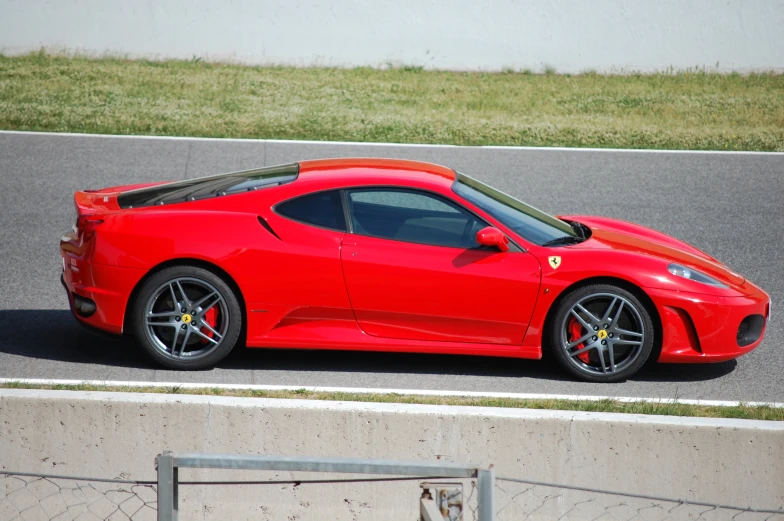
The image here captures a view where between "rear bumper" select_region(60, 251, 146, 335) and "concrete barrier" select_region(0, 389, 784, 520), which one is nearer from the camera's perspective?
"concrete barrier" select_region(0, 389, 784, 520)

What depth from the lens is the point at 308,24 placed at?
52.8 ft

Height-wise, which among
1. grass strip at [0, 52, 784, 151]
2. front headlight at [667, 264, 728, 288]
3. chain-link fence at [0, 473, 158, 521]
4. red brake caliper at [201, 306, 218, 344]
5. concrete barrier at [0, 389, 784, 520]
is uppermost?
grass strip at [0, 52, 784, 151]

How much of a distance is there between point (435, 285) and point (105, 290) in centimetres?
210

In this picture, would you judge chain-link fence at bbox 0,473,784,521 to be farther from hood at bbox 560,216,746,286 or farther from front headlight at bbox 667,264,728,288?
hood at bbox 560,216,746,286

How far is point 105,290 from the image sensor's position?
6.20 metres

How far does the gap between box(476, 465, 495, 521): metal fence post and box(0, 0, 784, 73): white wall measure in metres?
13.9

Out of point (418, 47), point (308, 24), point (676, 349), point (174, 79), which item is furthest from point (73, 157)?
point (676, 349)

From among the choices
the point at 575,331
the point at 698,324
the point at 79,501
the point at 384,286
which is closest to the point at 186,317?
the point at 384,286

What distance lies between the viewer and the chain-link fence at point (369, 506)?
5.05m

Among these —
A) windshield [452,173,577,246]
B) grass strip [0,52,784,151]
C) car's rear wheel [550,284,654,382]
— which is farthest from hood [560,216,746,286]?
grass strip [0,52,784,151]

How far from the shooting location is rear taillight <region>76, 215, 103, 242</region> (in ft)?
20.5

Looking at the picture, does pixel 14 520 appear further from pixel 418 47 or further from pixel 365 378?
pixel 418 47

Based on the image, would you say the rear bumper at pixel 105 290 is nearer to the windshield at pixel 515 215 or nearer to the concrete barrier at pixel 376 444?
the concrete barrier at pixel 376 444

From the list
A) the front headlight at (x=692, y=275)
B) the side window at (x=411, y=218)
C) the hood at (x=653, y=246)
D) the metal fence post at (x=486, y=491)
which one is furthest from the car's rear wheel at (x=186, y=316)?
the metal fence post at (x=486, y=491)
